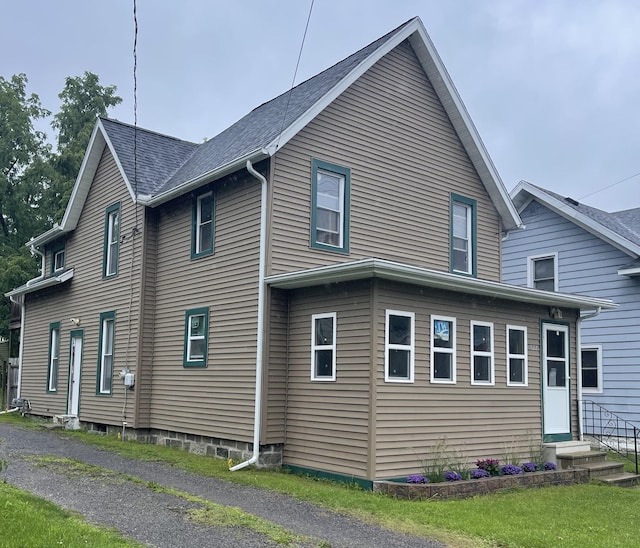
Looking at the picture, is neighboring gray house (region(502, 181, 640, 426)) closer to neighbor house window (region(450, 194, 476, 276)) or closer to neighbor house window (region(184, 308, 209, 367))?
neighbor house window (region(450, 194, 476, 276))

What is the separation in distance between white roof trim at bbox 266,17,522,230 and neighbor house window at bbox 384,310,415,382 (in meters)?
3.89

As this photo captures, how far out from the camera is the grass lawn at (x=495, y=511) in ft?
26.6

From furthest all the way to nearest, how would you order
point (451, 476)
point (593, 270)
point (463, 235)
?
point (593, 270)
point (463, 235)
point (451, 476)

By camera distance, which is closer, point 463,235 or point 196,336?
point 196,336

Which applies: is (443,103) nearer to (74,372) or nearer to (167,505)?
(167,505)

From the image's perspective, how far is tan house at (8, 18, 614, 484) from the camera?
11445 mm

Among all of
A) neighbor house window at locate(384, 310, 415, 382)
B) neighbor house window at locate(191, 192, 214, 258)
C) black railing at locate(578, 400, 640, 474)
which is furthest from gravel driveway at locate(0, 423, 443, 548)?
black railing at locate(578, 400, 640, 474)

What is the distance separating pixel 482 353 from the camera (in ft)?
42.2

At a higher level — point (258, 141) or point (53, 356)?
point (258, 141)

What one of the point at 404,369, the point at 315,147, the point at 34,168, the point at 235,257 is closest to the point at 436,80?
the point at 315,147

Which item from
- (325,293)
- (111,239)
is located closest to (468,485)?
(325,293)

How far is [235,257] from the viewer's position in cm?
1341

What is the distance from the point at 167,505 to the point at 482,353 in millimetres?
6454

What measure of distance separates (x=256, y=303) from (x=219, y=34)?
4528mm
